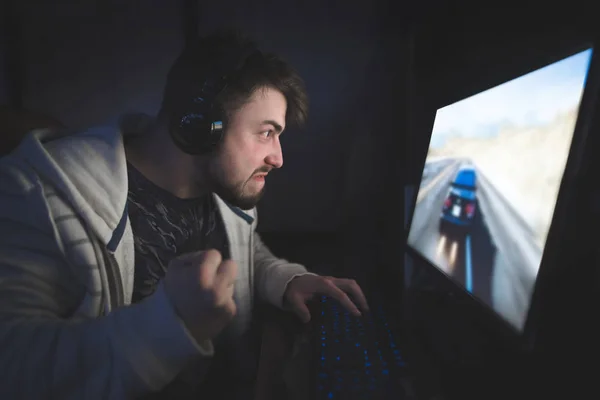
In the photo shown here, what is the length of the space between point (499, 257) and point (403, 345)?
7.4 inches

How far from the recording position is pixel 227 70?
62 centimetres

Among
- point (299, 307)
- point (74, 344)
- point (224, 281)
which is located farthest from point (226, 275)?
point (299, 307)

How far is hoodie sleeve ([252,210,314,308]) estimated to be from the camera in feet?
2.44

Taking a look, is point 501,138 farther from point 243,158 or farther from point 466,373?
point 243,158

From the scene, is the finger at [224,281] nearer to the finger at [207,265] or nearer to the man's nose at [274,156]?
the finger at [207,265]

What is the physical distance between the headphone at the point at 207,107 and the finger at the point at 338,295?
35 cm

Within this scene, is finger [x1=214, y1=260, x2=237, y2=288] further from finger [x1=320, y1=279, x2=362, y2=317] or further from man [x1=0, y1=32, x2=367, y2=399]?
finger [x1=320, y1=279, x2=362, y2=317]

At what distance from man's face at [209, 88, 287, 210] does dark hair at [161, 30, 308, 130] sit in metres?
0.02

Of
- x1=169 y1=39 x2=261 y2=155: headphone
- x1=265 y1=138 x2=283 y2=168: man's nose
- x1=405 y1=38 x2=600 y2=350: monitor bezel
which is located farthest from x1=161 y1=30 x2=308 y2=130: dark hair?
x1=405 y1=38 x2=600 y2=350: monitor bezel

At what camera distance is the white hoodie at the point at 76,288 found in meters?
0.39

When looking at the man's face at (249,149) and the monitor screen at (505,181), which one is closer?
the monitor screen at (505,181)

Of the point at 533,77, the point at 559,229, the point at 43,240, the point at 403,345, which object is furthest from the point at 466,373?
the point at 43,240

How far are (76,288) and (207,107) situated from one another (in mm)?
369

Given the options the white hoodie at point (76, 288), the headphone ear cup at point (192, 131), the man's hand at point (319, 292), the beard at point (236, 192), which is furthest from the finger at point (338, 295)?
the headphone ear cup at point (192, 131)
